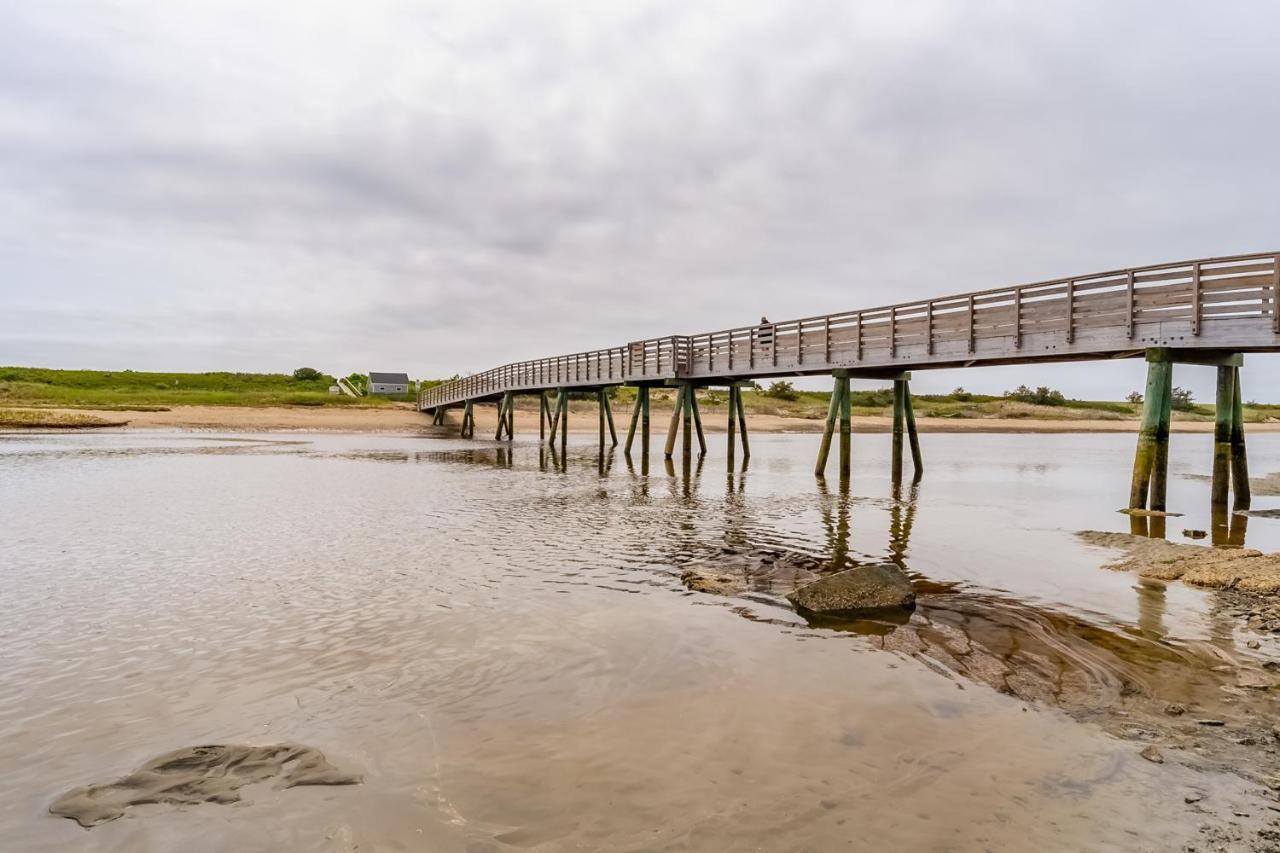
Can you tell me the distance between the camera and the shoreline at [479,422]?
56188mm

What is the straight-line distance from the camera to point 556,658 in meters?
6.27

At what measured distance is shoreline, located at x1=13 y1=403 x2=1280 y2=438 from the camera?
2212 inches

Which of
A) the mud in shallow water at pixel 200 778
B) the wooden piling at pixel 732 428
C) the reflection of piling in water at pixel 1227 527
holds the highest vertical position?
the wooden piling at pixel 732 428

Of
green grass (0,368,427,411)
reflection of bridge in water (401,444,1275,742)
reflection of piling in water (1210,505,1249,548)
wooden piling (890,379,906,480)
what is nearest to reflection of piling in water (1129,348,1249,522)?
reflection of piling in water (1210,505,1249,548)

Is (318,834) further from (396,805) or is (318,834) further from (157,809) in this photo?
(157,809)

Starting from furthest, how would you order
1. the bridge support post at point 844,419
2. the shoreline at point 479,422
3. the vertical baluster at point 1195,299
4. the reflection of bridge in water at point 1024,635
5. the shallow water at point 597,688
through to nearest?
the shoreline at point 479,422 < the bridge support post at point 844,419 < the vertical baluster at point 1195,299 < the reflection of bridge in water at point 1024,635 < the shallow water at point 597,688

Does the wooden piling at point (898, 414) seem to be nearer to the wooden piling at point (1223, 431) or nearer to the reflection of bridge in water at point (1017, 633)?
the wooden piling at point (1223, 431)

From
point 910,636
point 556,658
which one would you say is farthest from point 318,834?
point 910,636

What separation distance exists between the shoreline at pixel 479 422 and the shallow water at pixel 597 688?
46452 millimetres

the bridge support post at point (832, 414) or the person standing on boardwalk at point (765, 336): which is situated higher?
the person standing on boardwalk at point (765, 336)

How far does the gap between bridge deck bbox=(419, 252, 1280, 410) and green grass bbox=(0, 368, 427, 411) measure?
56.1m

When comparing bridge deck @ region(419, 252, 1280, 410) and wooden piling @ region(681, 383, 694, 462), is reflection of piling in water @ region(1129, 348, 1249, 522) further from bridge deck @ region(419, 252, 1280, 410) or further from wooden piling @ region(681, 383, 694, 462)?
wooden piling @ region(681, 383, 694, 462)

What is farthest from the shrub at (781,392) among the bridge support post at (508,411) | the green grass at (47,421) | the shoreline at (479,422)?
the green grass at (47,421)

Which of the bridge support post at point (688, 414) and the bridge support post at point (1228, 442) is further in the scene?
the bridge support post at point (688, 414)
